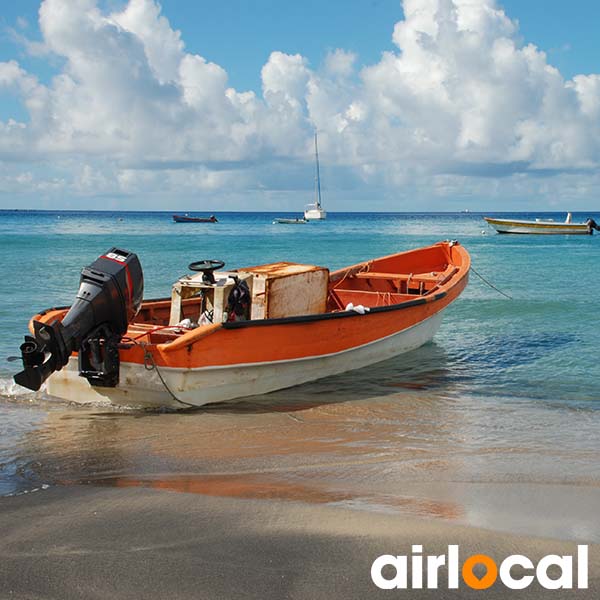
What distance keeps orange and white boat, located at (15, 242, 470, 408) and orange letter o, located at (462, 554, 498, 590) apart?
14.2ft

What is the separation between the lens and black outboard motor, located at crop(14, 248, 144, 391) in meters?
6.80

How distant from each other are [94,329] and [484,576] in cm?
474

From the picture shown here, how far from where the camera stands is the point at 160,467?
6102 millimetres

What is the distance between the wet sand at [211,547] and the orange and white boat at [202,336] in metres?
2.41

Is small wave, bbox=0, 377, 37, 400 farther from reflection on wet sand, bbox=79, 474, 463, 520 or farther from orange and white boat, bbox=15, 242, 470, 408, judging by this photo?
reflection on wet sand, bbox=79, 474, 463, 520

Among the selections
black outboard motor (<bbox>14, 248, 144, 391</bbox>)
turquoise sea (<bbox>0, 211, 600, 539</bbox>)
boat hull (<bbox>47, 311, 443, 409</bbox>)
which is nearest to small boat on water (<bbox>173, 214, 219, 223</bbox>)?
turquoise sea (<bbox>0, 211, 600, 539</bbox>)

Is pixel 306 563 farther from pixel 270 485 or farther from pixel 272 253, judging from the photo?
pixel 272 253

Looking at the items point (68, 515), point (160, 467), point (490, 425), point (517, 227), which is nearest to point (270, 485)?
point (160, 467)

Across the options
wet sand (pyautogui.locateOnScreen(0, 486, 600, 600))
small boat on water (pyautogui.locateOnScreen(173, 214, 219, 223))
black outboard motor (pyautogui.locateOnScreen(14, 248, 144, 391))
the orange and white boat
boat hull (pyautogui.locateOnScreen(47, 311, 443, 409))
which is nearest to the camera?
wet sand (pyautogui.locateOnScreen(0, 486, 600, 600))

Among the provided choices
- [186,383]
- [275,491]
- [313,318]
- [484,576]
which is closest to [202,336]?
[186,383]

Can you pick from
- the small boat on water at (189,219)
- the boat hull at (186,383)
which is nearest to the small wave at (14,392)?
the boat hull at (186,383)

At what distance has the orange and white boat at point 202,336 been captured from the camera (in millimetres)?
7207

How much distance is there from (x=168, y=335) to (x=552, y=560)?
209 inches

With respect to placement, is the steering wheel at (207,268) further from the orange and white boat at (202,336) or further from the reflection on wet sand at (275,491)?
the reflection on wet sand at (275,491)
